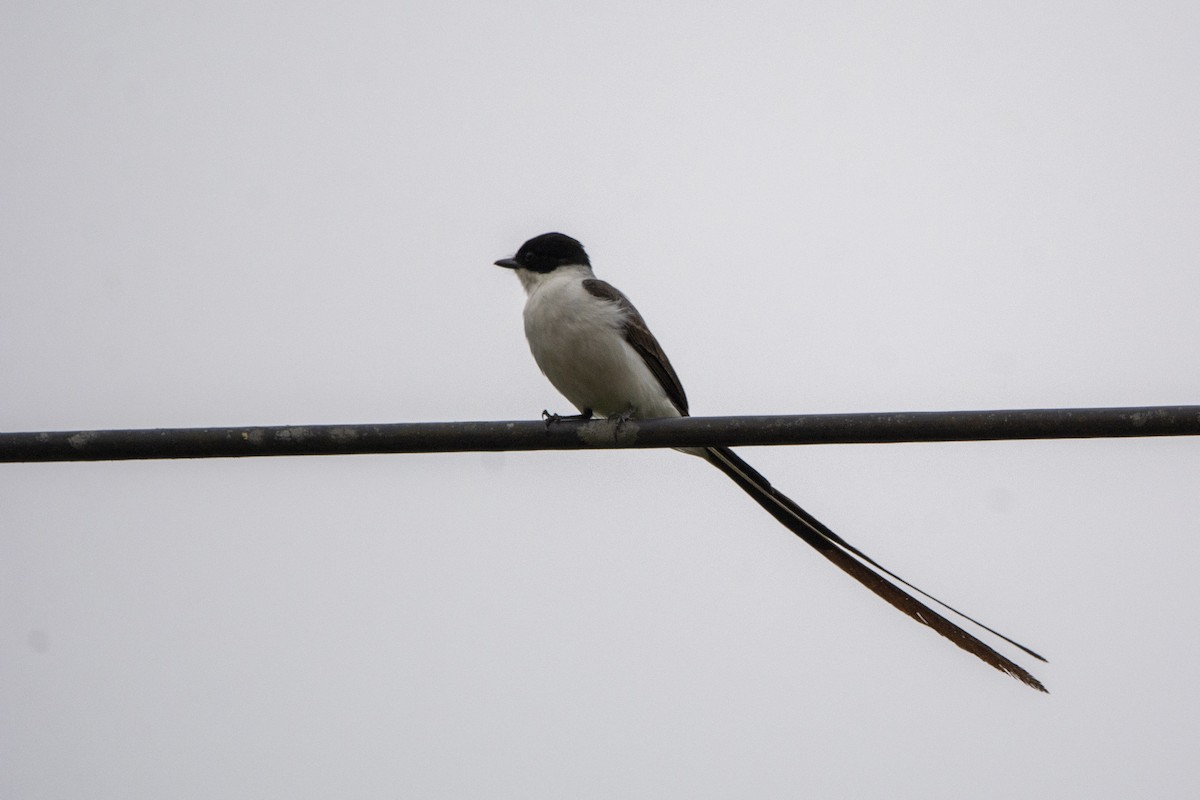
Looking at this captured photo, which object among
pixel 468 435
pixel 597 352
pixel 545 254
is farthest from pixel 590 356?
pixel 468 435

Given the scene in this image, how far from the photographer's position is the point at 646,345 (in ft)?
16.6

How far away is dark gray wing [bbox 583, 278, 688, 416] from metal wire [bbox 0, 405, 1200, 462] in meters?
2.02


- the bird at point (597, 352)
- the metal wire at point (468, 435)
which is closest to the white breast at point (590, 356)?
the bird at point (597, 352)

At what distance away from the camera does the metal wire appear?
276cm

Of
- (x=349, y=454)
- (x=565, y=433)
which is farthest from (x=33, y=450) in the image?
(x=565, y=433)

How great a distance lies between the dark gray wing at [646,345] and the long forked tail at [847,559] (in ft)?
3.24

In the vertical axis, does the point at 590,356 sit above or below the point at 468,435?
above

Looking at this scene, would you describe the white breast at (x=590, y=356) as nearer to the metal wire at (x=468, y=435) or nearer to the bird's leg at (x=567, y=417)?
the bird's leg at (x=567, y=417)

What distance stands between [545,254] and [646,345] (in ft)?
2.83

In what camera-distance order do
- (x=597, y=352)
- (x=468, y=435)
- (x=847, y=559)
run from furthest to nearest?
(x=597, y=352) < (x=847, y=559) < (x=468, y=435)

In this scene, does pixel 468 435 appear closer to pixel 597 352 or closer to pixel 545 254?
pixel 597 352

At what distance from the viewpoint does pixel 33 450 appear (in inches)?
114

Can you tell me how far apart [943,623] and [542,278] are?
271 centimetres

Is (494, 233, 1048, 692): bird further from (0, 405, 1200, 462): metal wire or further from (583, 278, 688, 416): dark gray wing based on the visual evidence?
(0, 405, 1200, 462): metal wire
